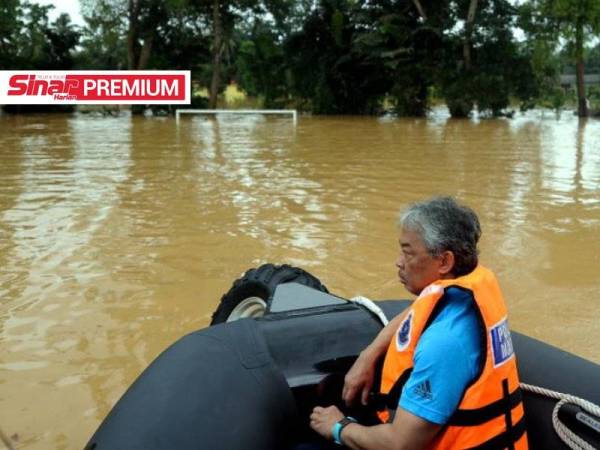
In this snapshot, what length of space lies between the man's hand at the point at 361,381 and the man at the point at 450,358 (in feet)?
0.55

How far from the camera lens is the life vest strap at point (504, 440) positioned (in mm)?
1508

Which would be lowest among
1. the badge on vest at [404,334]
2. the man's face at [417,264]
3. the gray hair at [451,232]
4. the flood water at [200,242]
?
the flood water at [200,242]

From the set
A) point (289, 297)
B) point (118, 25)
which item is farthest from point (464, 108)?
point (289, 297)

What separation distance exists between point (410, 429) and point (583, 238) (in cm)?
466

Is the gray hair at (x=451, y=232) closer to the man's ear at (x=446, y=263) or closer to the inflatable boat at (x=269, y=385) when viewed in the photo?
the man's ear at (x=446, y=263)

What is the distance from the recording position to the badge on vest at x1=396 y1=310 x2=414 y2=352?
1.58m

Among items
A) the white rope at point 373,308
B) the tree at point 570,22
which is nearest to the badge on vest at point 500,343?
the white rope at point 373,308

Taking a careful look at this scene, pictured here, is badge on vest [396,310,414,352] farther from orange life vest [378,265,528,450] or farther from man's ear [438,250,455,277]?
man's ear [438,250,455,277]

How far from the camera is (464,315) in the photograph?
1483 mm

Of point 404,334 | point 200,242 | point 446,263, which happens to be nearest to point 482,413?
point 404,334

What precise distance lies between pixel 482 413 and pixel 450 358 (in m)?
0.15

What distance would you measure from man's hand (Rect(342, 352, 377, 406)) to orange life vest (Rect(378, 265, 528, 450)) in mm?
→ 265

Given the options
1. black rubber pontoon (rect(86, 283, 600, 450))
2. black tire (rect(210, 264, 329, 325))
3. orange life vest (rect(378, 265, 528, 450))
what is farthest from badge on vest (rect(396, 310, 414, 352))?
black tire (rect(210, 264, 329, 325))

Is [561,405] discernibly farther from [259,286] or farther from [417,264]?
[259,286]
